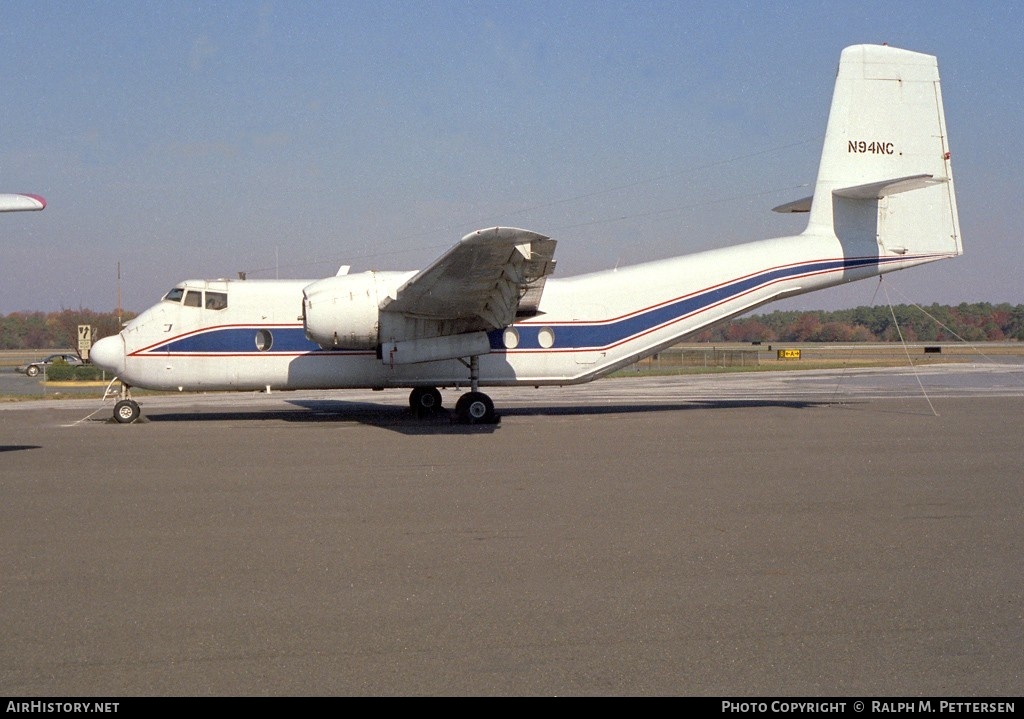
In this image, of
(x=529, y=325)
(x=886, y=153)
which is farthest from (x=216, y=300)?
(x=886, y=153)

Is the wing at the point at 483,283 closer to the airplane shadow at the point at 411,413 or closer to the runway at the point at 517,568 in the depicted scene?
the airplane shadow at the point at 411,413

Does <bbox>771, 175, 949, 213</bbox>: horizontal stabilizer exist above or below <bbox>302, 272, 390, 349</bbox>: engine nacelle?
above

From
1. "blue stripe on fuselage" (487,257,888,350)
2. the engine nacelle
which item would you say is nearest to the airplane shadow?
"blue stripe on fuselage" (487,257,888,350)

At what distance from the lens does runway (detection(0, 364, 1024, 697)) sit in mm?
4102

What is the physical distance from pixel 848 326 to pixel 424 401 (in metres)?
99.5

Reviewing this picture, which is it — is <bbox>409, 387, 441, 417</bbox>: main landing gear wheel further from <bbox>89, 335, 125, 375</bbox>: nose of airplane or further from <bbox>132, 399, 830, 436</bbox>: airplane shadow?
<bbox>89, 335, 125, 375</bbox>: nose of airplane

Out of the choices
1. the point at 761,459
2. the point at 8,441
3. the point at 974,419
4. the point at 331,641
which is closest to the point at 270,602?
the point at 331,641

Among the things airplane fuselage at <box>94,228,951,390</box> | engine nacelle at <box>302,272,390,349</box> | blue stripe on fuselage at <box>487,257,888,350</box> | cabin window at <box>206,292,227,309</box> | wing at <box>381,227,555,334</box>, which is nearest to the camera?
wing at <box>381,227,555,334</box>

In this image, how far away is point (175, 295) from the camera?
18078 millimetres

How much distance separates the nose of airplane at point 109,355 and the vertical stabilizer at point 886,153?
14.2 metres

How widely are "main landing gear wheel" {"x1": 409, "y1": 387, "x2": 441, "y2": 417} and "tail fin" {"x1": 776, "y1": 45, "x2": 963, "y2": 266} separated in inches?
340

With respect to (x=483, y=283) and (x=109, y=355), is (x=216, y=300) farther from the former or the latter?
(x=483, y=283)
